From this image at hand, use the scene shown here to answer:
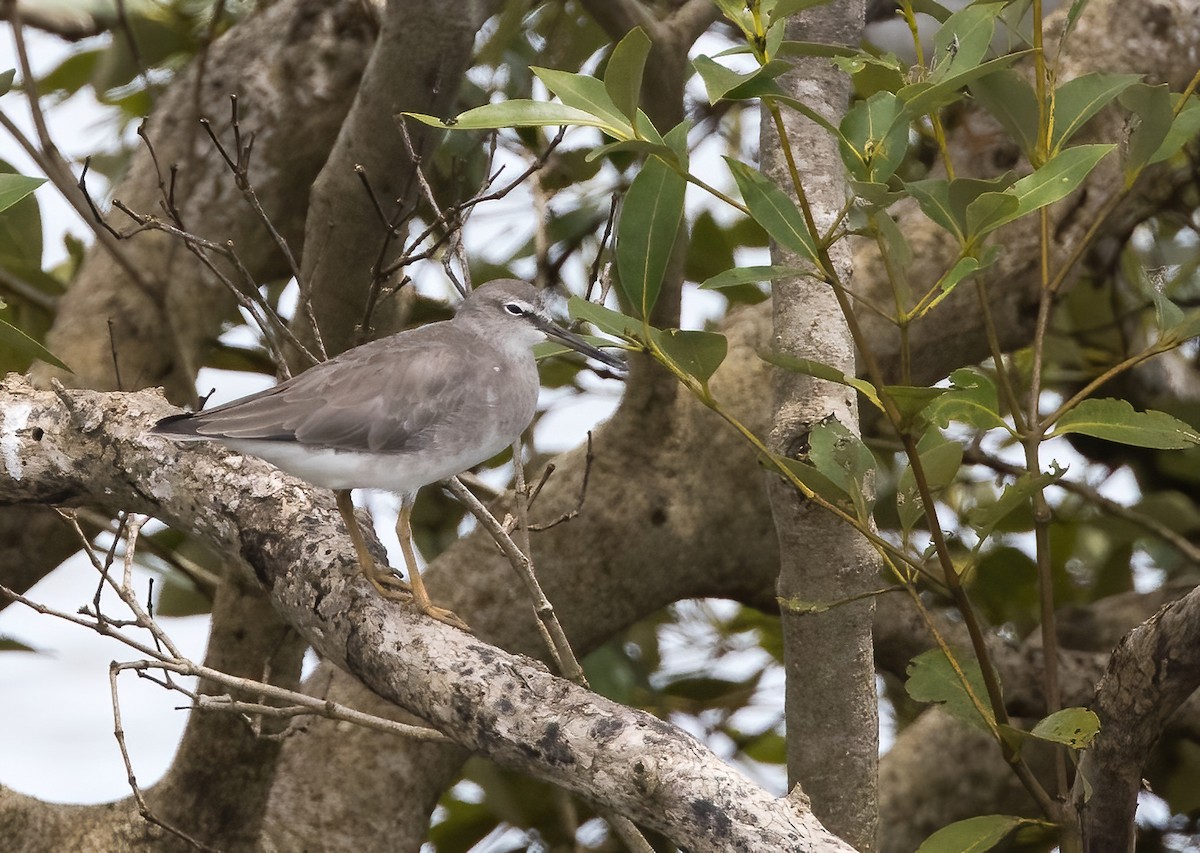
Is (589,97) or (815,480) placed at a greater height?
→ (589,97)

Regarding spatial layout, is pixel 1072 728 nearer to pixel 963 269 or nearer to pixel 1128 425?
pixel 1128 425

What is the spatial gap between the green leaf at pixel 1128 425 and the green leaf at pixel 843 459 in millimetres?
267

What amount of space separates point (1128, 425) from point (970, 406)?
0.20 m

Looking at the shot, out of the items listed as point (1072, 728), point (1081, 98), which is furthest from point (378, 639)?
point (1081, 98)

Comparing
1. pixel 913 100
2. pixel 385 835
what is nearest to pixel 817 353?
pixel 913 100

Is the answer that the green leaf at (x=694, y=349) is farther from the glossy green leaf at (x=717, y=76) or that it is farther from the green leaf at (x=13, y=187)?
the green leaf at (x=13, y=187)

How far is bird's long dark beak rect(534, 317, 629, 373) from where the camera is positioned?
2473 millimetres

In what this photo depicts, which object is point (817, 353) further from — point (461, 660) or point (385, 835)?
point (385, 835)

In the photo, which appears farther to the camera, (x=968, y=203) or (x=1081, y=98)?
(x=1081, y=98)

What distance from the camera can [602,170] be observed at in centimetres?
366

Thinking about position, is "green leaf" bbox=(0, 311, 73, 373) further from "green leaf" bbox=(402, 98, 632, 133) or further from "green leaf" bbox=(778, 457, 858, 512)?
"green leaf" bbox=(778, 457, 858, 512)

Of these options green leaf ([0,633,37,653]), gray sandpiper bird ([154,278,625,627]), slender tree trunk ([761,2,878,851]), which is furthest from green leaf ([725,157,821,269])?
green leaf ([0,633,37,653])

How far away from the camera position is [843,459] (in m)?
1.67

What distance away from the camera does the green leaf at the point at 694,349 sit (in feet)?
5.08
